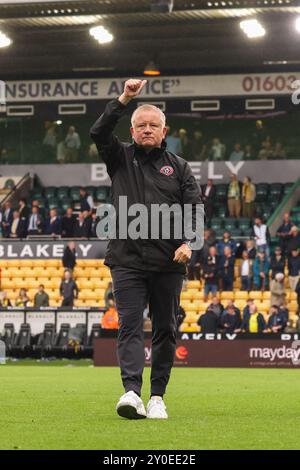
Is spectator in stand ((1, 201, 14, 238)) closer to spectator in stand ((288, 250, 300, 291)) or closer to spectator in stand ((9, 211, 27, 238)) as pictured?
spectator in stand ((9, 211, 27, 238))

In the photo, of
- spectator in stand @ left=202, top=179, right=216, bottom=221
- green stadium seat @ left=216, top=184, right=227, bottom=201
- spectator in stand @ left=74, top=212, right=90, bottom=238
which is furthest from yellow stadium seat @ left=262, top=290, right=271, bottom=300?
spectator in stand @ left=74, top=212, right=90, bottom=238

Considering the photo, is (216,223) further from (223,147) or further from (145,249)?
(145,249)

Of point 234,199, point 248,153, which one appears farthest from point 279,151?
point 234,199

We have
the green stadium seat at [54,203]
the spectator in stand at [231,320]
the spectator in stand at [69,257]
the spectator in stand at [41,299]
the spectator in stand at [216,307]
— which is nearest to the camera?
the spectator in stand at [231,320]

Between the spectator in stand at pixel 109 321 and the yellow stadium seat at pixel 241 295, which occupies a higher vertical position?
the yellow stadium seat at pixel 241 295

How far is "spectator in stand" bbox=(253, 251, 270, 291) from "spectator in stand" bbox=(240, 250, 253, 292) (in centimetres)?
11

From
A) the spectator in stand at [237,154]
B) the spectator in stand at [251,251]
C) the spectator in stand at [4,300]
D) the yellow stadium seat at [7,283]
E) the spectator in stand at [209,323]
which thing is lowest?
the spectator in stand at [209,323]

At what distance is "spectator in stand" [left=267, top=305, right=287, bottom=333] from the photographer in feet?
88.1

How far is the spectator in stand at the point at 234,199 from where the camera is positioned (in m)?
34.8

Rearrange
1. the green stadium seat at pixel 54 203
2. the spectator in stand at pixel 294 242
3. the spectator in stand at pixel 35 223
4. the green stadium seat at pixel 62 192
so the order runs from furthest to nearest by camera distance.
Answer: the green stadium seat at pixel 62 192
the green stadium seat at pixel 54 203
the spectator in stand at pixel 35 223
the spectator in stand at pixel 294 242

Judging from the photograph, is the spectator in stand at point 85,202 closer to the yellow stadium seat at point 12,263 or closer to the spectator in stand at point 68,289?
the yellow stadium seat at point 12,263

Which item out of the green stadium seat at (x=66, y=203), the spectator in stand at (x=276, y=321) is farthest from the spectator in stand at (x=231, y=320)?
the green stadium seat at (x=66, y=203)

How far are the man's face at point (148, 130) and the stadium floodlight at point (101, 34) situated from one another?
24.3 m
